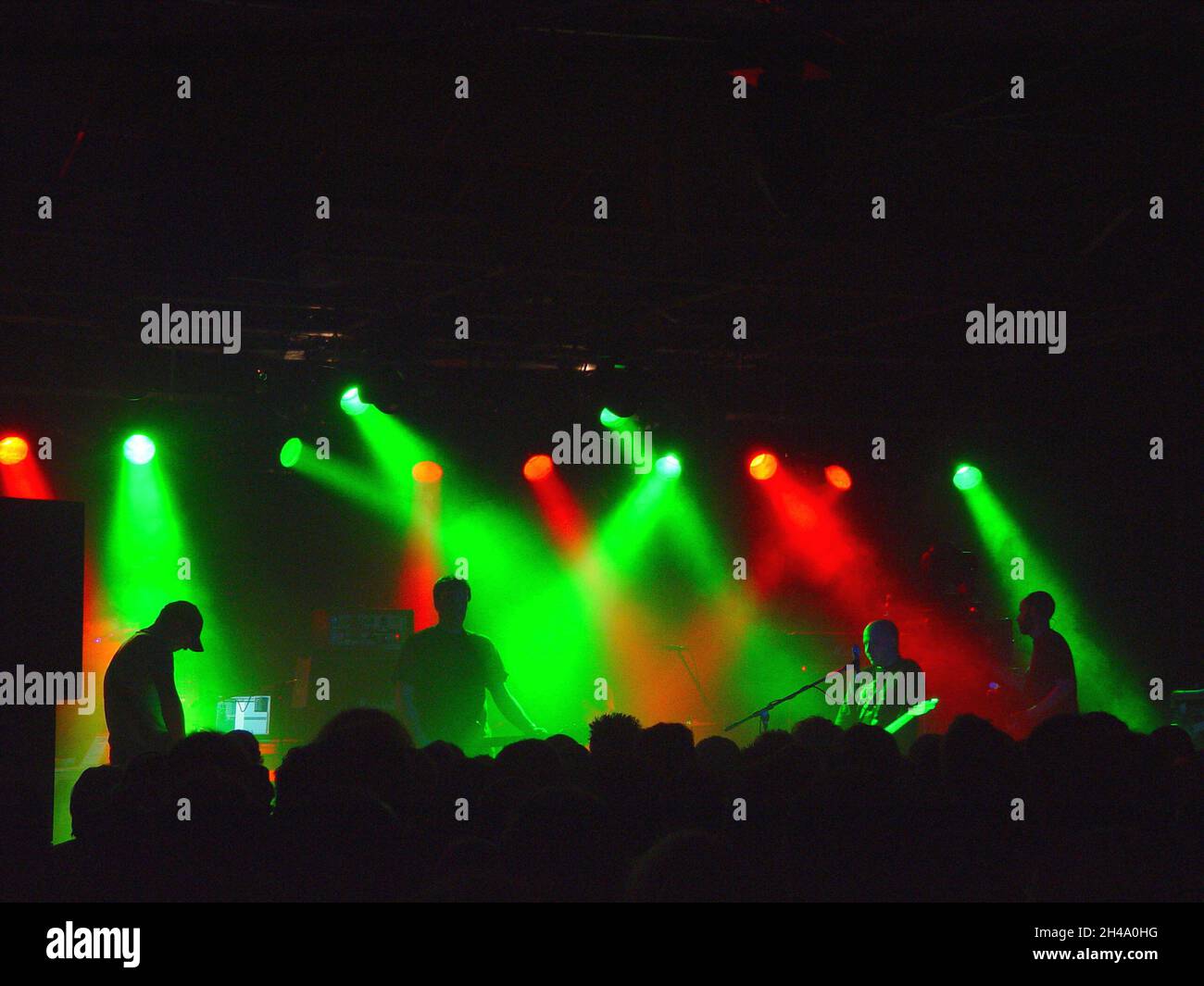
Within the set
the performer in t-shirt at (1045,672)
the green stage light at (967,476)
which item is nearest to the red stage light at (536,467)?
the green stage light at (967,476)

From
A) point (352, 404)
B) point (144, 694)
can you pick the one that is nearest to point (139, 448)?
point (352, 404)

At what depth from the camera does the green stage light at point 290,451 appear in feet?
28.4

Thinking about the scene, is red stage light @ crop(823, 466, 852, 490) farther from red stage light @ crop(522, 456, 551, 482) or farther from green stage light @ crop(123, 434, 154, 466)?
green stage light @ crop(123, 434, 154, 466)

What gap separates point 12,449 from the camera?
920 centimetres

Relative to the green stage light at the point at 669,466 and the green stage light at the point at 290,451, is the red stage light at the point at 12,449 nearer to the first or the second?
the green stage light at the point at 290,451

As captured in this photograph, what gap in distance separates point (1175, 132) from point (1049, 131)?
0.55 meters

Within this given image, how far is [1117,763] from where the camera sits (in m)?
3.09

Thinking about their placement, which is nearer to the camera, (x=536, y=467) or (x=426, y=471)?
(x=426, y=471)

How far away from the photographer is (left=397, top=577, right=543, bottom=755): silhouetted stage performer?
572 cm

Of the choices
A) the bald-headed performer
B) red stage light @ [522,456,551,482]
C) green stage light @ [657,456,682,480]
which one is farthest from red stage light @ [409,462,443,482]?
the bald-headed performer

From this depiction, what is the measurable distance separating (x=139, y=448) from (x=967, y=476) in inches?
277

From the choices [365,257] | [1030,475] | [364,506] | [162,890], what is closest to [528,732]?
[365,257]

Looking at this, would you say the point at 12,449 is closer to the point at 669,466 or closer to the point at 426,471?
the point at 426,471

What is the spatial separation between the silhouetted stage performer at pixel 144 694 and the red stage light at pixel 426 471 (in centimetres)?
585
